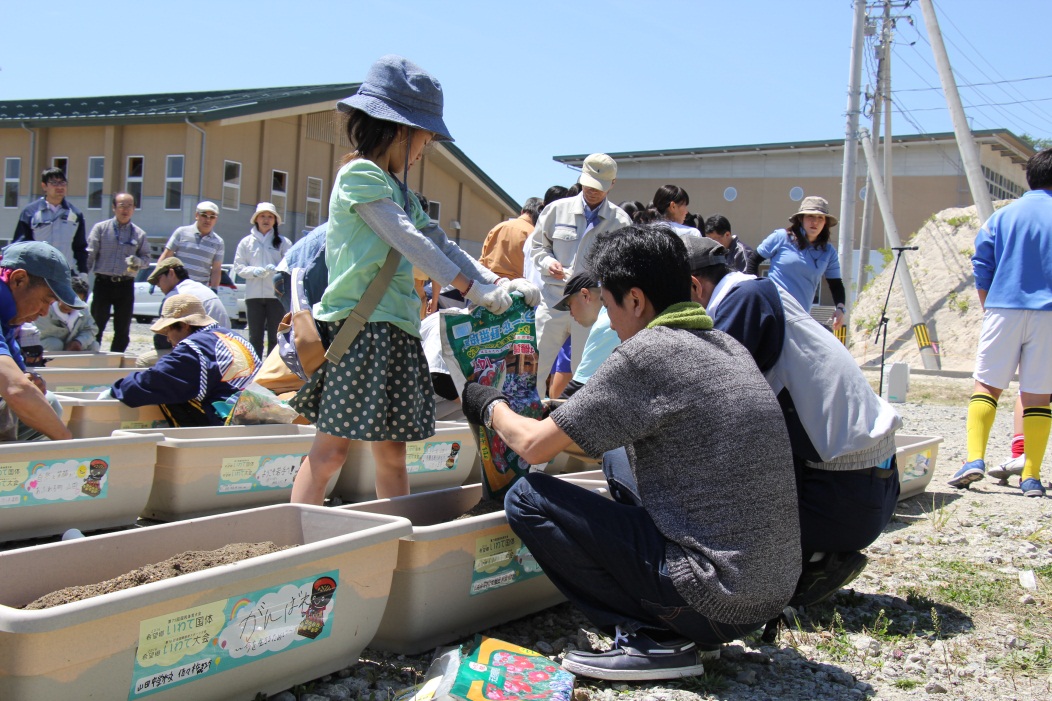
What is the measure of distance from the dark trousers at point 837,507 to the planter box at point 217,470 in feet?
6.99

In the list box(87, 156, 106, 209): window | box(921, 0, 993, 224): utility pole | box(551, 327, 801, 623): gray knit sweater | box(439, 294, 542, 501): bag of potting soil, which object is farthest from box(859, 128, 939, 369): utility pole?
box(87, 156, 106, 209): window

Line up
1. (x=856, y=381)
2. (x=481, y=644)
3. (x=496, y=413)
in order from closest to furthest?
(x=481, y=644) < (x=496, y=413) < (x=856, y=381)

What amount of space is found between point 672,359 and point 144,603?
1.44m

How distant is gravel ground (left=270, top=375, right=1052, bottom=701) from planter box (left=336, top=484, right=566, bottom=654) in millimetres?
82

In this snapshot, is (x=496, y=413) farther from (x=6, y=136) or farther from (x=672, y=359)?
(x=6, y=136)

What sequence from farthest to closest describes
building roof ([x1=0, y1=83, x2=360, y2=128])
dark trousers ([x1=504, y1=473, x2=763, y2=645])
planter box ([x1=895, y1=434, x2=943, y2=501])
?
building roof ([x1=0, y1=83, x2=360, y2=128]), planter box ([x1=895, y1=434, x2=943, y2=501]), dark trousers ([x1=504, y1=473, x2=763, y2=645])

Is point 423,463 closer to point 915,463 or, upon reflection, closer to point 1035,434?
point 915,463

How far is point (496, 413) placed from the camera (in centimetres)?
293

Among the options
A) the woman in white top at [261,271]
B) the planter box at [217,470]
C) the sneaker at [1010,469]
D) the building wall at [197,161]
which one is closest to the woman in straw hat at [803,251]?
the sneaker at [1010,469]

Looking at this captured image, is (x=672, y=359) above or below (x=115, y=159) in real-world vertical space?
below

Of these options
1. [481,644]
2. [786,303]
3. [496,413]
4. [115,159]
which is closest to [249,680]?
[481,644]

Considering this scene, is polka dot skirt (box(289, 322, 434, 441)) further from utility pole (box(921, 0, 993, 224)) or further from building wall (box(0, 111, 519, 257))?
building wall (box(0, 111, 519, 257))

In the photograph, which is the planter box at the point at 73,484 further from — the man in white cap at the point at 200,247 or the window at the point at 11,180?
the window at the point at 11,180

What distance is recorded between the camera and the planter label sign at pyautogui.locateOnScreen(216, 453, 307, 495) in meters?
4.32
